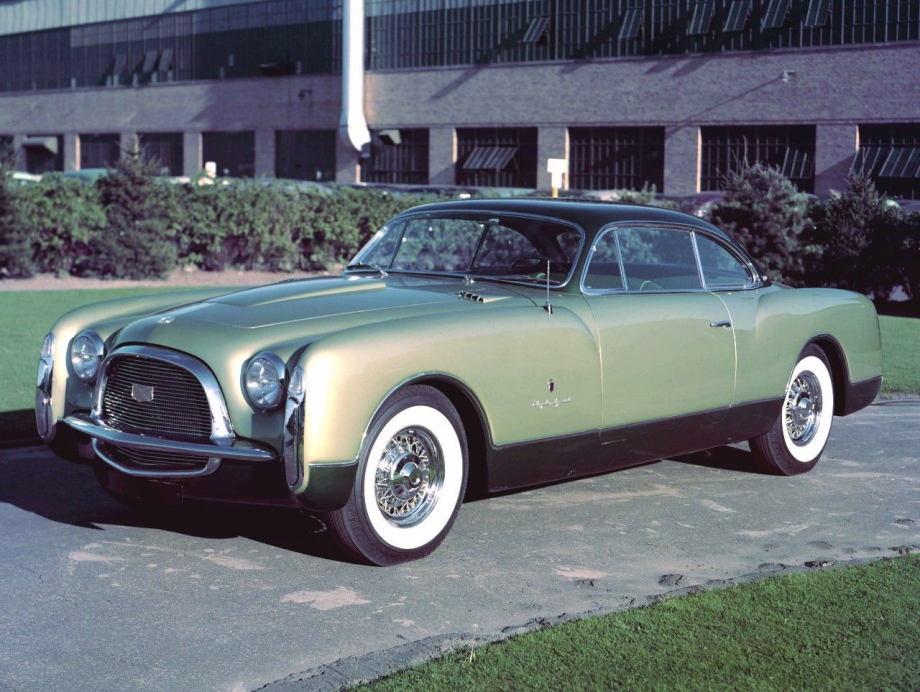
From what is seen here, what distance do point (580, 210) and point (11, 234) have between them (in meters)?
16.1

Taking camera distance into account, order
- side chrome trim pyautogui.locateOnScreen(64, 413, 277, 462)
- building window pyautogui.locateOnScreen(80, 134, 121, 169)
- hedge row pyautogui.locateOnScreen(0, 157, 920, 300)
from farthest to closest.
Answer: building window pyautogui.locateOnScreen(80, 134, 121, 169) < hedge row pyautogui.locateOnScreen(0, 157, 920, 300) < side chrome trim pyautogui.locateOnScreen(64, 413, 277, 462)

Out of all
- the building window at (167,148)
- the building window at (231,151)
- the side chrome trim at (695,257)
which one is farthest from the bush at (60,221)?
the building window at (167,148)

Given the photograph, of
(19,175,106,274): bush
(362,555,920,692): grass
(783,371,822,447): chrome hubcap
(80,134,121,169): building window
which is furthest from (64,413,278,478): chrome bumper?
(80,134,121,169): building window

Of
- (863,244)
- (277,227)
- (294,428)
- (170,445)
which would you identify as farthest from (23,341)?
(863,244)

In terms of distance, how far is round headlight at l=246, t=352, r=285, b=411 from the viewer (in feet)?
17.7

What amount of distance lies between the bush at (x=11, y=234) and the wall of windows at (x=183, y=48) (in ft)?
101

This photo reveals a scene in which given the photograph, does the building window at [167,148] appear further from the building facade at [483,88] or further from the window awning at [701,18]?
the window awning at [701,18]

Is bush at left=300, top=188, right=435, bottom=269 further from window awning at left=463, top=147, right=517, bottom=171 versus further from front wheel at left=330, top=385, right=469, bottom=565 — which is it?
window awning at left=463, top=147, right=517, bottom=171

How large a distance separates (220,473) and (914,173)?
111 ft

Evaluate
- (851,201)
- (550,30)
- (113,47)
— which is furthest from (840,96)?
(113,47)

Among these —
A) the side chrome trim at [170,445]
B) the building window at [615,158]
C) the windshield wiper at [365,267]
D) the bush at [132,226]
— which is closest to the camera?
the side chrome trim at [170,445]

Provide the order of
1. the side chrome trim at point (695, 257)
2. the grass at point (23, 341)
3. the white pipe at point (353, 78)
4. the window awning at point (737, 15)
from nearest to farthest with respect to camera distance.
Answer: the side chrome trim at point (695, 257), the grass at point (23, 341), the window awning at point (737, 15), the white pipe at point (353, 78)

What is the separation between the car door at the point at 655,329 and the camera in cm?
655

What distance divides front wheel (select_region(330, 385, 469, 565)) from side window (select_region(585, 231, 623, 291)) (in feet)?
4.28
